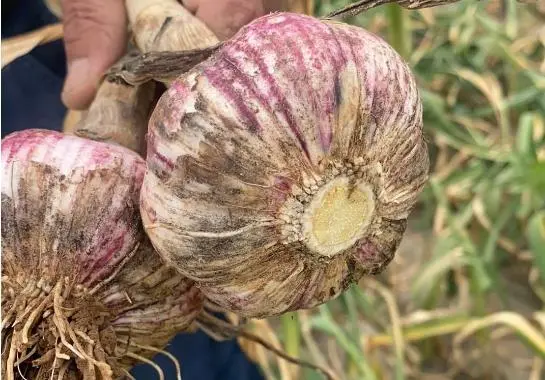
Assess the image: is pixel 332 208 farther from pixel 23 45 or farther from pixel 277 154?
pixel 23 45

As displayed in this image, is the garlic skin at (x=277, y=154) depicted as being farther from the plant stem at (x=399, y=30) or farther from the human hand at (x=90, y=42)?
the plant stem at (x=399, y=30)

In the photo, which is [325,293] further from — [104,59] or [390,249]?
[104,59]

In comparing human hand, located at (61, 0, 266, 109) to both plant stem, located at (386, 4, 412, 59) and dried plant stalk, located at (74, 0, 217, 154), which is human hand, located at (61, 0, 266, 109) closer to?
dried plant stalk, located at (74, 0, 217, 154)

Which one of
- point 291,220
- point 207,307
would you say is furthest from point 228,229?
point 207,307

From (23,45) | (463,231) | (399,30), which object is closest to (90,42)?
(23,45)

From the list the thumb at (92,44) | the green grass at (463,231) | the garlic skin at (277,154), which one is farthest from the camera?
the green grass at (463,231)

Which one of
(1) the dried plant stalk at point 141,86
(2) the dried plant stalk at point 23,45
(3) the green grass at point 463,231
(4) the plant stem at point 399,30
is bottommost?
(3) the green grass at point 463,231

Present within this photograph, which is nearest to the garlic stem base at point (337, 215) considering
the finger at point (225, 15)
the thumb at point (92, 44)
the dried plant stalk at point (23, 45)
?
the finger at point (225, 15)

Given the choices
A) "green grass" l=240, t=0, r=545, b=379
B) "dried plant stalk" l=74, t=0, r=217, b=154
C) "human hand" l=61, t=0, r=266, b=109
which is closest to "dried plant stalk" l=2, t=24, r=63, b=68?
"human hand" l=61, t=0, r=266, b=109
